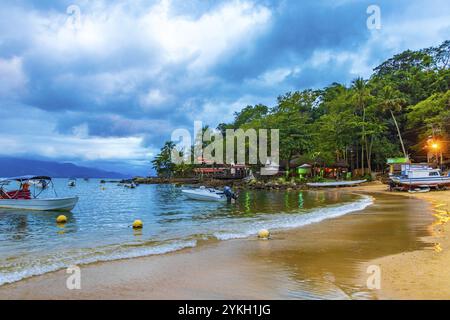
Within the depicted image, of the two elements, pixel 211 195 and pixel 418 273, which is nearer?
pixel 418 273

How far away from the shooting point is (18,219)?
904 inches

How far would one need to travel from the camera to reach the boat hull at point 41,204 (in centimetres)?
2717

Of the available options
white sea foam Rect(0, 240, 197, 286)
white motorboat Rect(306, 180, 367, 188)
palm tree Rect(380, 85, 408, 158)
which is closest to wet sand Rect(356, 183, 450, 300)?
white sea foam Rect(0, 240, 197, 286)

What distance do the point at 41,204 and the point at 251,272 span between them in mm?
23617

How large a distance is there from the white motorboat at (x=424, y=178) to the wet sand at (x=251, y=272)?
92.3ft

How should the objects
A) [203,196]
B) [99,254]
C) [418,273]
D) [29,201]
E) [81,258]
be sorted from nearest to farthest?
[418,273] < [81,258] < [99,254] < [29,201] < [203,196]

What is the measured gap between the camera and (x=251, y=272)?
29.2ft

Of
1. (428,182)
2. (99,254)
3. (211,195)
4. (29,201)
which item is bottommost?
(99,254)

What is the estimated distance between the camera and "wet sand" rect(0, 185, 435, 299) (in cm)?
730

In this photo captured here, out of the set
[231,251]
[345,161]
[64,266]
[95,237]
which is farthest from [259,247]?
[345,161]

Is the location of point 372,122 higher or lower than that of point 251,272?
higher

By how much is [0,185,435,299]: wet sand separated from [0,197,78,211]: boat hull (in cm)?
1855

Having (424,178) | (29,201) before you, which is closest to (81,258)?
(29,201)

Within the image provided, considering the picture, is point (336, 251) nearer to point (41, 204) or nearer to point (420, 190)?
point (41, 204)
